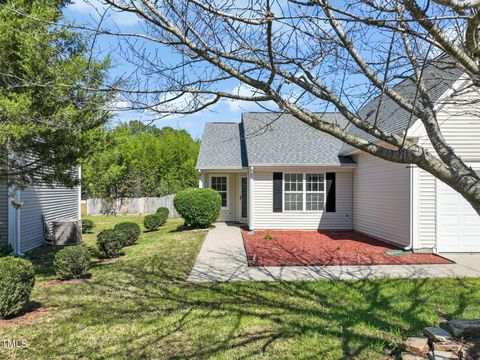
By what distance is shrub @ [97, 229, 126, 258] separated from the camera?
9.84 m

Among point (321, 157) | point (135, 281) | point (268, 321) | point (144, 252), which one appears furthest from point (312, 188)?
point (268, 321)

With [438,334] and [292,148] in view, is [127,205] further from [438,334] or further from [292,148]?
[438,334]

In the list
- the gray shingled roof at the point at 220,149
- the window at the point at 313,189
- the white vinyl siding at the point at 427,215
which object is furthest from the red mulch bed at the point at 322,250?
the gray shingled roof at the point at 220,149

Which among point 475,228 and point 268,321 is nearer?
point 268,321

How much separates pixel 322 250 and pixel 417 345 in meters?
6.88

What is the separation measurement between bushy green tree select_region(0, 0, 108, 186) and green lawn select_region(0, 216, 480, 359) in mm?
2521

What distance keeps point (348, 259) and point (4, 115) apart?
799 centimetres

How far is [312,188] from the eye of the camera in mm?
15406

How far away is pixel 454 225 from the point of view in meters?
10.3

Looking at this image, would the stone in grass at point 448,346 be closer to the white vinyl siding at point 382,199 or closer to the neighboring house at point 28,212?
the white vinyl siding at point 382,199

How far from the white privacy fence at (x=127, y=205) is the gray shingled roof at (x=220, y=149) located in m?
6.53

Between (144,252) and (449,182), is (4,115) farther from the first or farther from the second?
(449,182)

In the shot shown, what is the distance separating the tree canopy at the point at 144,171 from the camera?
2523 cm

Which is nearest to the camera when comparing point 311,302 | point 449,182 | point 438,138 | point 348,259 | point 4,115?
point 449,182
